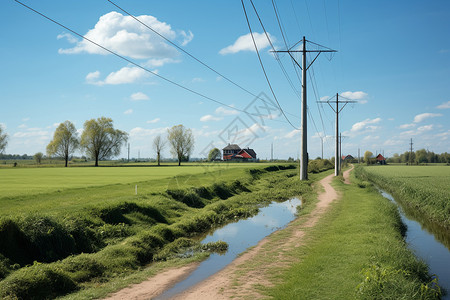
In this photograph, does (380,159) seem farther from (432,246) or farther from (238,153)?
(432,246)

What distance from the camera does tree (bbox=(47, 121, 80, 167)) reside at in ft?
309

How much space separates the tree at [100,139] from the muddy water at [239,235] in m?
82.2

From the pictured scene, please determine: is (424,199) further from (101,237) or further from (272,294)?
(101,237)

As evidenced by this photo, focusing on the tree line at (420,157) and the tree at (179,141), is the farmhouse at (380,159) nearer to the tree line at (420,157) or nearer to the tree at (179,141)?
the tree line at (420,157)

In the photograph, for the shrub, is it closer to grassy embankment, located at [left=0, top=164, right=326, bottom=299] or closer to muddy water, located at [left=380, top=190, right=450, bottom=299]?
grassy embankment, located at [left=0, top=164, right=326, bottom=299]

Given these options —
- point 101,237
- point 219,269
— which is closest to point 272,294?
point 219,269

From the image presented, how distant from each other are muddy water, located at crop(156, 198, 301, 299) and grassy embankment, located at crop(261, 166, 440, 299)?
7.18ft

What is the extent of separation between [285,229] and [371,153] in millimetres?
166766

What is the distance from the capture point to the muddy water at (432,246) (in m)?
10.9

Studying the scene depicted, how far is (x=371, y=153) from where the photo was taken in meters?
167

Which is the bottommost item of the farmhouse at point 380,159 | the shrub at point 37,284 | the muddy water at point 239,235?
the muddy water at point 239,235

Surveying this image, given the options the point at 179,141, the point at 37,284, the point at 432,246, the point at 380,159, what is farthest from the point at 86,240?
the point at 380,159

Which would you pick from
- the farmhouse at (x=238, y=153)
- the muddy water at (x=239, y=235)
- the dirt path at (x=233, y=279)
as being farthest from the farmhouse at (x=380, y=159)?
the dirt path at (x=233, y=279)

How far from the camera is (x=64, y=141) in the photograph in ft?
314
